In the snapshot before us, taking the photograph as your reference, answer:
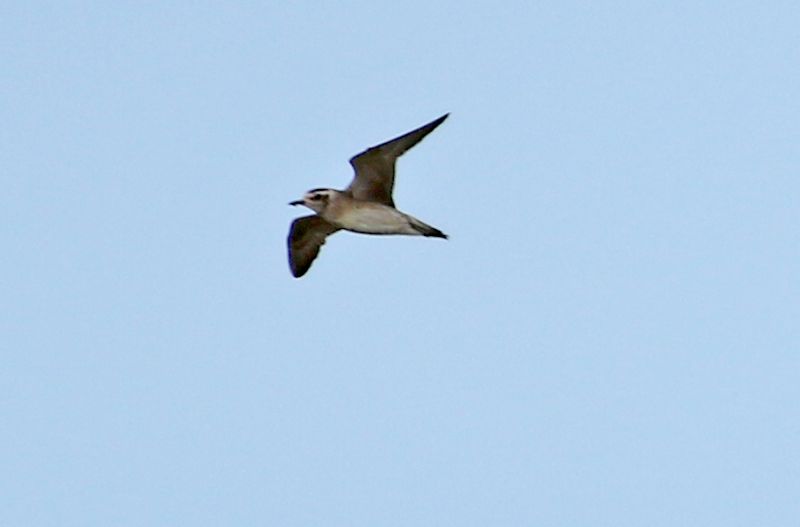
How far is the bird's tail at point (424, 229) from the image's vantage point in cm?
2706

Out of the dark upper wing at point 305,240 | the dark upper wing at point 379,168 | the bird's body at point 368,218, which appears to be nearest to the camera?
the dark upper wing at point 379,168

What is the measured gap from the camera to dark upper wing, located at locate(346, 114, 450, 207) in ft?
88.0

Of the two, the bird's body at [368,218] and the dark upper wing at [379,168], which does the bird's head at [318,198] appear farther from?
the dark upper wing at [379,168]

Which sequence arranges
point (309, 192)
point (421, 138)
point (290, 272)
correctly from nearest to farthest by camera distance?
point (421, 138)
point (309, 192)
point (290, 272)

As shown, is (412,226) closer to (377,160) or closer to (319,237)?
(377,160)

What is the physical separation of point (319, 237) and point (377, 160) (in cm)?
314

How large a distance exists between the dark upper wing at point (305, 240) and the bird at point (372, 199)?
1.04 meters

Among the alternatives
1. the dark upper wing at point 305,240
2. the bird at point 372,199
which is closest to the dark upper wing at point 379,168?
the bird at point 372,199

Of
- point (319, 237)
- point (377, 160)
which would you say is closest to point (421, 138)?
point (377, 160)

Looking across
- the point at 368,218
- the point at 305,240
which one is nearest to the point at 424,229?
the point at 368,218

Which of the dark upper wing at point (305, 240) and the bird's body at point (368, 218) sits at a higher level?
the dark upper wing at point (305, 240)

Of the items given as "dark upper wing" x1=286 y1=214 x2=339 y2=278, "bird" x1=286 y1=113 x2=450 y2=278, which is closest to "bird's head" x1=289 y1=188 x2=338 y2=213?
"bird" x1=286 y1=113 x2=450 y2=278

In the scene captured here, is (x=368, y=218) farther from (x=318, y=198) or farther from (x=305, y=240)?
(x=305, y=240)

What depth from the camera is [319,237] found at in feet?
98.6
